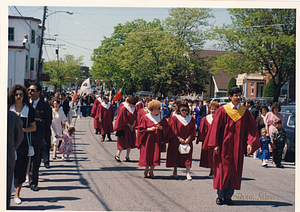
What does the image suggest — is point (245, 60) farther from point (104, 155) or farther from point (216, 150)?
point (216, 150)

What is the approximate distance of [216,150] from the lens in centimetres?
621

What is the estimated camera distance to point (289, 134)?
35.1ft

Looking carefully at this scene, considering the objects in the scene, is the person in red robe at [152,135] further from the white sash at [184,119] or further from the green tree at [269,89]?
the green tree at [269,89]

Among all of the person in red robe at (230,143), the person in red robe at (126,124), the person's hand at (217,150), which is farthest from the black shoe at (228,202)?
the person in red robe at (126,124)

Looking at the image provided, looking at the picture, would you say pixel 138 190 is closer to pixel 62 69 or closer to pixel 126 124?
pixel 126 124

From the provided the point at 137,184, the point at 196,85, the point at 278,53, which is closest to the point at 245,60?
the point at 278,53

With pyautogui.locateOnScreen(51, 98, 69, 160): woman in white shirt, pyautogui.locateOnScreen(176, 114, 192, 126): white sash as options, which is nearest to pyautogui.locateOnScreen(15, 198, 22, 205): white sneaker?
pyautogui.locateOnScreen(51, 98, 69, 160): woman in white shirt

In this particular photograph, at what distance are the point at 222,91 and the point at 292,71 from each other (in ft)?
69.1

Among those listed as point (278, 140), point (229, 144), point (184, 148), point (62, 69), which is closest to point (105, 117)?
point (184, 148)

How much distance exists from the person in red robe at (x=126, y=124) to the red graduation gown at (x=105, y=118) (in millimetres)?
4140

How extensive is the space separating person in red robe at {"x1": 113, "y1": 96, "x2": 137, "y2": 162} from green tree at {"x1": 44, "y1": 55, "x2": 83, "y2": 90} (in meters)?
47.4

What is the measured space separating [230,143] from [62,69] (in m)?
56.0

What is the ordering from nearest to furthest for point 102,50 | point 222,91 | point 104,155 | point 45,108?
point 45,108 → point 104,155 → point 222,91 → point 102,50

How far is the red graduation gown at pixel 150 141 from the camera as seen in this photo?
800 centimetres
